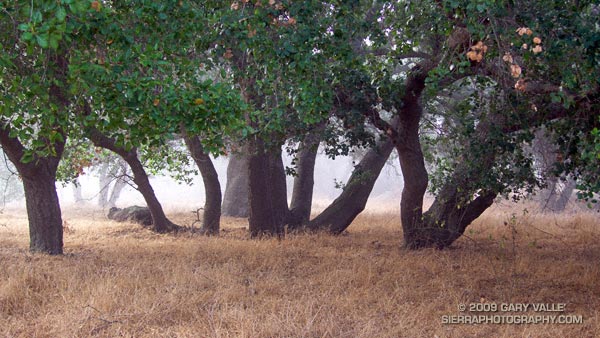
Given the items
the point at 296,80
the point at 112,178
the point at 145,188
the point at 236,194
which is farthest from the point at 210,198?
the point at 112,178

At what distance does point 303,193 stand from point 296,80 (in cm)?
712

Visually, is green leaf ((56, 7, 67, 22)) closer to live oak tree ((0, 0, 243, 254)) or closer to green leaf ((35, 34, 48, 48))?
live oak tree ((0, 0, 243, 254))

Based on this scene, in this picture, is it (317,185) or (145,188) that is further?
(317,185)

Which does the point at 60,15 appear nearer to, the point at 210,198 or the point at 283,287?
the point at 283,287

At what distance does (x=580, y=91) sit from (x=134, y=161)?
1014cm

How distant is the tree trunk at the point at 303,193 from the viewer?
13.1 meters

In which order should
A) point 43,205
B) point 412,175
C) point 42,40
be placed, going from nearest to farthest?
point 42,40 → point 43,205 → point 412,175

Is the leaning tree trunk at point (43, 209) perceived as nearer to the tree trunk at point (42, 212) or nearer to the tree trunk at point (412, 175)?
the tree trunk at point (42, 212)

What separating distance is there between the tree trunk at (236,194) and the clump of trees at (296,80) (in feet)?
32.3

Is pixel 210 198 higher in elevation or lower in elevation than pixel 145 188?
lower

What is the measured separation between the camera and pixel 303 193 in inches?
Answer: 539

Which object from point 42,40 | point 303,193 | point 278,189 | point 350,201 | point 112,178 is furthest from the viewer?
point 112,178

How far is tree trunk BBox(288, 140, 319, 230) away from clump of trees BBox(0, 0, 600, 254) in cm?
267

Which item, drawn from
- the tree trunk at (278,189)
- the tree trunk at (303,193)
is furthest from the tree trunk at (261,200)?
the tree trunk at (303,193)
